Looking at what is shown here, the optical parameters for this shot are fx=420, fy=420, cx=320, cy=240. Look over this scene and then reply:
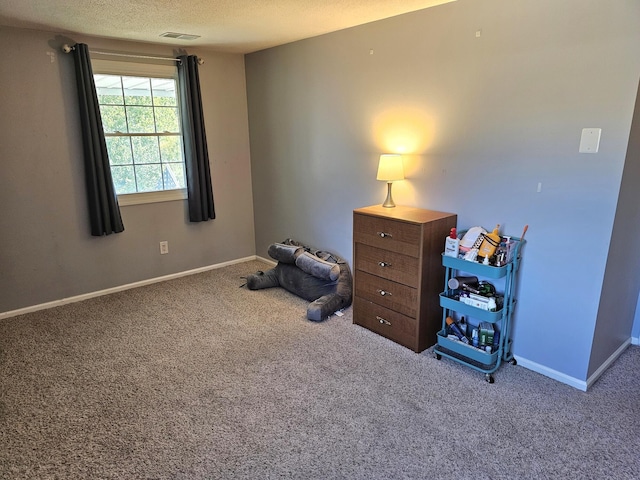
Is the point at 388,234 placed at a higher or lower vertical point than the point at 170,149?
lower

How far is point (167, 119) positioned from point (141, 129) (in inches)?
10.7

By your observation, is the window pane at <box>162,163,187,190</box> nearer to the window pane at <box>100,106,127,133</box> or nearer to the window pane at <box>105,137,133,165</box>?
the window pane at <box>105,137,133,165</box>

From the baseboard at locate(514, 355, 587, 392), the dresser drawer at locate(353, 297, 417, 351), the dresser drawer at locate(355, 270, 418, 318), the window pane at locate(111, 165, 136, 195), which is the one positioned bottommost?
the baseboard at locate(514, 355, 587, 392)

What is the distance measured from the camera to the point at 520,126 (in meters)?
2.37

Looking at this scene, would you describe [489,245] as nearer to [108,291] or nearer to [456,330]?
[456,330]

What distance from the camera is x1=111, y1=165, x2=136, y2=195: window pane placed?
12.4 feet

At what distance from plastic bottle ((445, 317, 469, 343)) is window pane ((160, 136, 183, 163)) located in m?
2.95

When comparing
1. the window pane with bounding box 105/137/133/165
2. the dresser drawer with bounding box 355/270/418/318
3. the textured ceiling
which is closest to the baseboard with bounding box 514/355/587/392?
the dresser drawer with bounding box 355/270/418/318

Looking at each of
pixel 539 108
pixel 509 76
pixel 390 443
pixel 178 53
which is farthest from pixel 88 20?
pixel 390 443

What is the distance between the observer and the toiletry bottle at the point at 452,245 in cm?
254

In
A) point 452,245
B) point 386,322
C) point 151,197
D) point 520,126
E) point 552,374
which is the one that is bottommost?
point 552,374

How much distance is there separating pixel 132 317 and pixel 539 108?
319cm

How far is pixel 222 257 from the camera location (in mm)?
4598

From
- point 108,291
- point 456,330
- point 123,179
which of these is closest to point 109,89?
point 123,179
